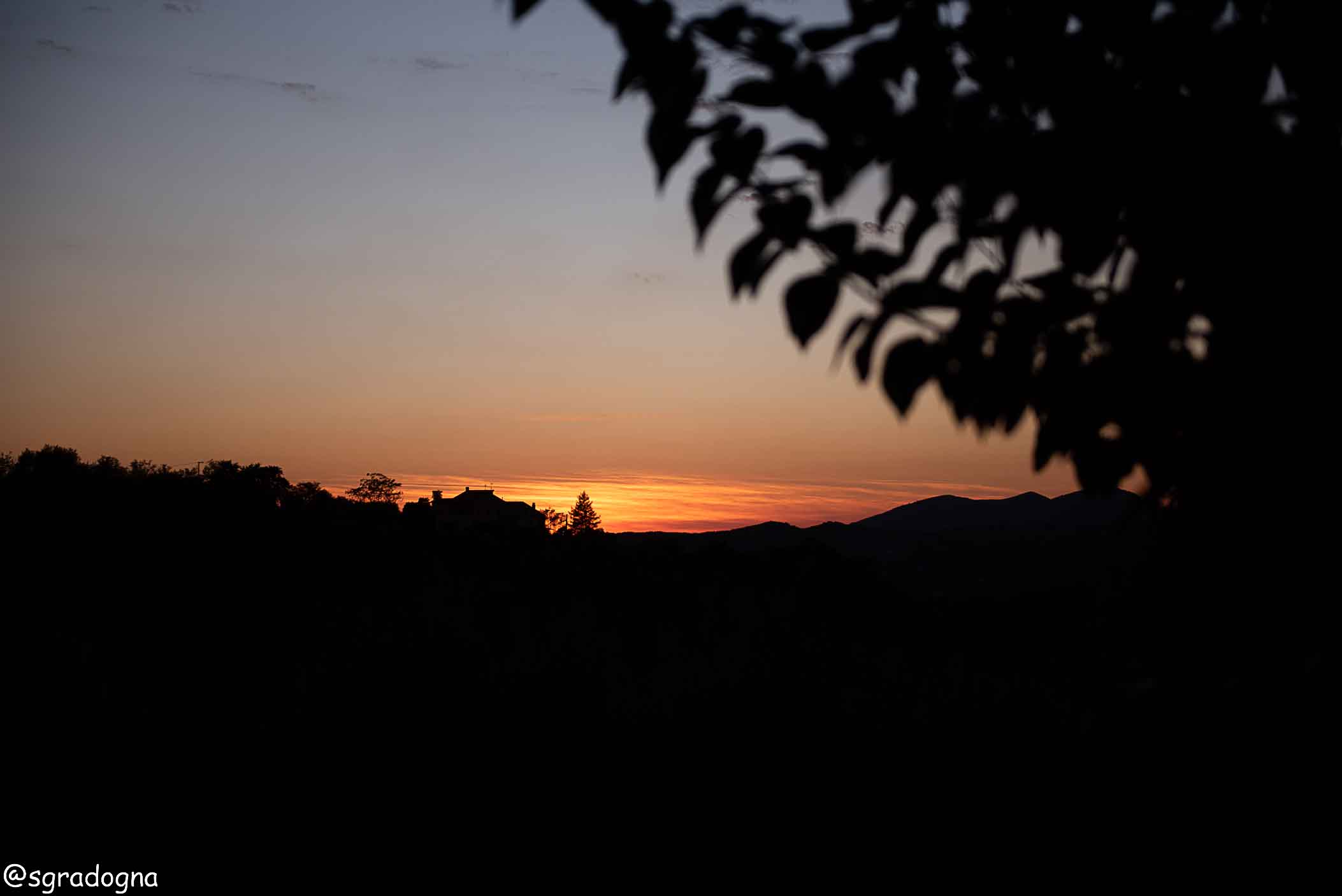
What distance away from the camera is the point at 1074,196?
246 centimetres

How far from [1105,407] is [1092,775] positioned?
365 cm

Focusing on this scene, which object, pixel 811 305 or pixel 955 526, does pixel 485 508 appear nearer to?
pixel 811 305

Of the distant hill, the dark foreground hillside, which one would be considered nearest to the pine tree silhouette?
the distant hill

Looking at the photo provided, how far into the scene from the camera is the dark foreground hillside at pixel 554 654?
3.97m

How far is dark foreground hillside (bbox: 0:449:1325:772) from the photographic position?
156 inches

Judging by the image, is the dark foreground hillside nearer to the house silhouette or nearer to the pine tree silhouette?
the house silhouette

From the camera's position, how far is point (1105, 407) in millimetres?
2551

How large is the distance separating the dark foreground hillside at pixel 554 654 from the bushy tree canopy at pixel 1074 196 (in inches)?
20.6

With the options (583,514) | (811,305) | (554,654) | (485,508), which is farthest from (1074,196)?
(583,514)

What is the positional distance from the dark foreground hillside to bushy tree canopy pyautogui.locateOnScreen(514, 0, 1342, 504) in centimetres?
52

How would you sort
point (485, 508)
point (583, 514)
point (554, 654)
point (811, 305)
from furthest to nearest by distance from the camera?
1. point (583, 514)
2. point (485, 508)
3. point (554, 654)
4. point (811, 305)

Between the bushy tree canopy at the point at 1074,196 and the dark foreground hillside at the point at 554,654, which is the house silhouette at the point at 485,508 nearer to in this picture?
the dark foreground hillside at the point at 554,654

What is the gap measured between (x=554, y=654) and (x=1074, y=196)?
5613mm

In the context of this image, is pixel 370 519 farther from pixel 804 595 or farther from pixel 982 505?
pixel 982 505
